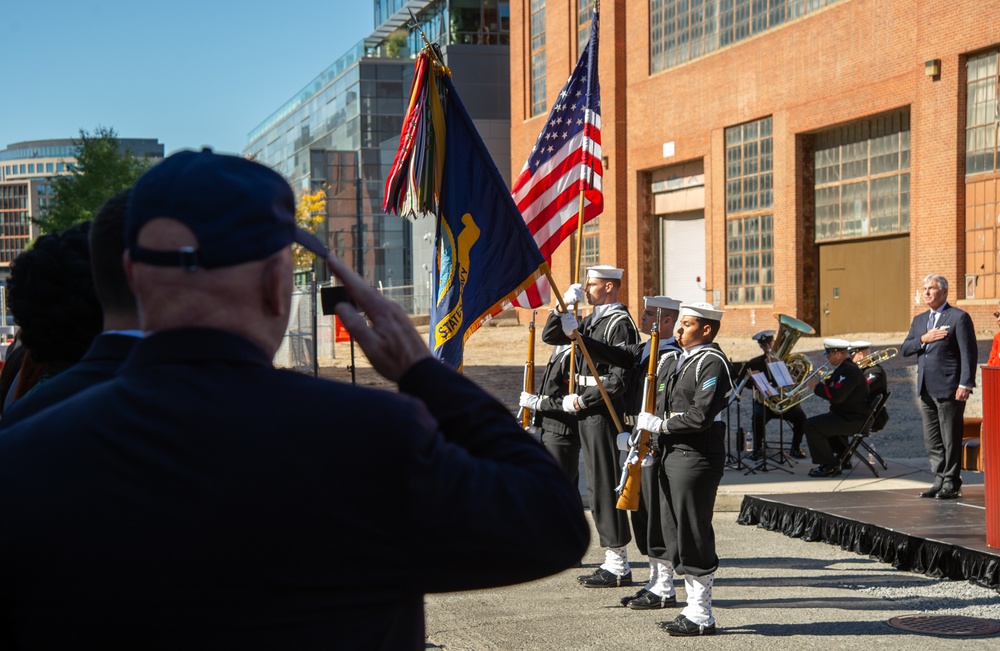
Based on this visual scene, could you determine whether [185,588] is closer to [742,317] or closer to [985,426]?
[985,426]

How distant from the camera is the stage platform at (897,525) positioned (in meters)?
8.94

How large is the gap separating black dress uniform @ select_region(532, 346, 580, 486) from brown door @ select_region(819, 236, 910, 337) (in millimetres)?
23240

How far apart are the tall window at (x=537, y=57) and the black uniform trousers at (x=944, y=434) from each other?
3780 centimetres

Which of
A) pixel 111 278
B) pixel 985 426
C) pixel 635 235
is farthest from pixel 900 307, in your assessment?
pixel 111 278

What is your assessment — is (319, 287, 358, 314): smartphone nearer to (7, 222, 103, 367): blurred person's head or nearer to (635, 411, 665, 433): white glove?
(7, 222, 103, 367): blurred person's head

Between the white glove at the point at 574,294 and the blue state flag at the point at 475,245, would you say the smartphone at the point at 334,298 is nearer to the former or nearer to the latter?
the blue state flag at the point at 475,245

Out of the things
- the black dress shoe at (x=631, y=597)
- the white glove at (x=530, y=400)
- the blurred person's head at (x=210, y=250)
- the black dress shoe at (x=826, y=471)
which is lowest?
the black dress shoe at (x=826, y=471)

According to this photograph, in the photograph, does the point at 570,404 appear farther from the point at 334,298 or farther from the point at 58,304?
the point at 334,298

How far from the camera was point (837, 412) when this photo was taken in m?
14.8

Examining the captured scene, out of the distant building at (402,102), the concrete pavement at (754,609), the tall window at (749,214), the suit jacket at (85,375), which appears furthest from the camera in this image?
the distant building at (402,102)

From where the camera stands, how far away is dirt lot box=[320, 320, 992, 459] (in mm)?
19109

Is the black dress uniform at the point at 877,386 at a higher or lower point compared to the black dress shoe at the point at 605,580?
higher

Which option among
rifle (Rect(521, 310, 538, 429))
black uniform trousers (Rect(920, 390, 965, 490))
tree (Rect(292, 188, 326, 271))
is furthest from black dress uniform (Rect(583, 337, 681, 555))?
tree (Rect(292, 188, 326, 271))

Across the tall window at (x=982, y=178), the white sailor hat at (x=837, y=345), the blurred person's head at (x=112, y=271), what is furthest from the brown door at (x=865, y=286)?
the blurred person's head at (x=112, y=271)
